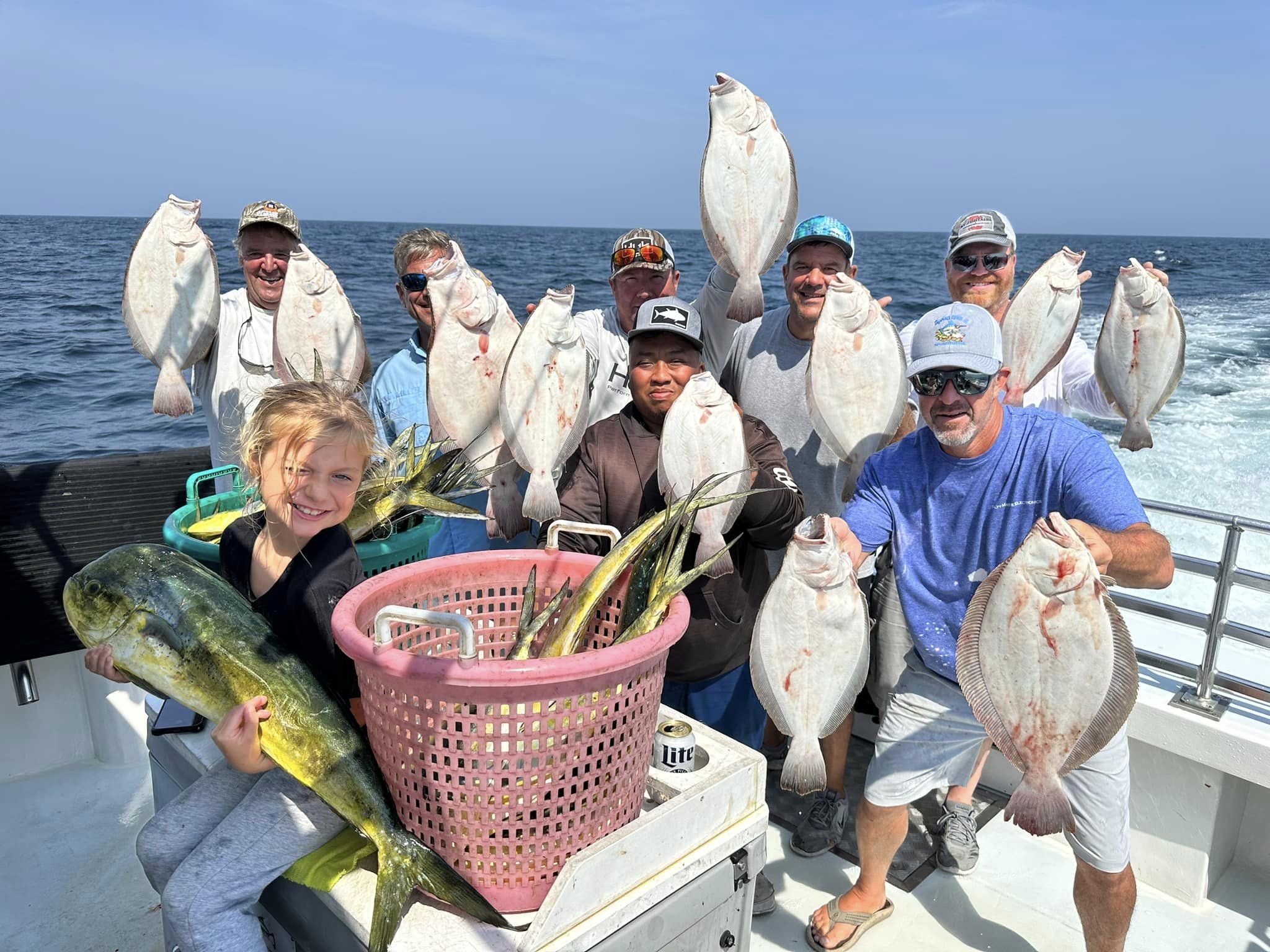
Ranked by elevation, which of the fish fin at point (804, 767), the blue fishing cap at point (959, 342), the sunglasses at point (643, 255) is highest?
the sunglasses at point (643, 255)

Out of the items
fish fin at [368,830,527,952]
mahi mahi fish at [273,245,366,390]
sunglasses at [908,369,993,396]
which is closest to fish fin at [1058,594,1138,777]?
sunglasses at [908,369,993,396]

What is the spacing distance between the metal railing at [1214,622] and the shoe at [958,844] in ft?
2.83

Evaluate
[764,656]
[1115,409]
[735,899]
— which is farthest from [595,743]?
[1115,409]

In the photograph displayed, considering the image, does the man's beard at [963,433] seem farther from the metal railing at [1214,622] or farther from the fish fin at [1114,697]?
the metal railing at [1214,622]

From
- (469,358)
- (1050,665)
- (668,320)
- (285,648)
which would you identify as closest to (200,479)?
(469,358)

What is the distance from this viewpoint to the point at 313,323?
2988 mm

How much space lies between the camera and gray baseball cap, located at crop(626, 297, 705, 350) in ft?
8.95

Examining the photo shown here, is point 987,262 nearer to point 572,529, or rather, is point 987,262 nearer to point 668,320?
point 668,320

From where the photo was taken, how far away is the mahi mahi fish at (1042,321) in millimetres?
2914

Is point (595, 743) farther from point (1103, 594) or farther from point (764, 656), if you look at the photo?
point (1103, 594)

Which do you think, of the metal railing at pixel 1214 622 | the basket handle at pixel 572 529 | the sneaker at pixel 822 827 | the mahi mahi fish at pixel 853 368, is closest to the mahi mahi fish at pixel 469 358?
the basket handle at pixel 572 529

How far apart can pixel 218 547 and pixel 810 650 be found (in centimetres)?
171

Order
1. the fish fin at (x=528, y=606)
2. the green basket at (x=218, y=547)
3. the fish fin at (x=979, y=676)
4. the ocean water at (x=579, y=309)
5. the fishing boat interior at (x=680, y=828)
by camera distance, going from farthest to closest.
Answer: the ocean water at (x=579, y=309) < the green basket at (x=218, y=547) < the fish fin at (x=979, y=676) < the fish fin at (x=528, y=606) < the fishing boat interior at (x=680, y=828)

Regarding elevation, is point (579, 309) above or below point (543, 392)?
below
